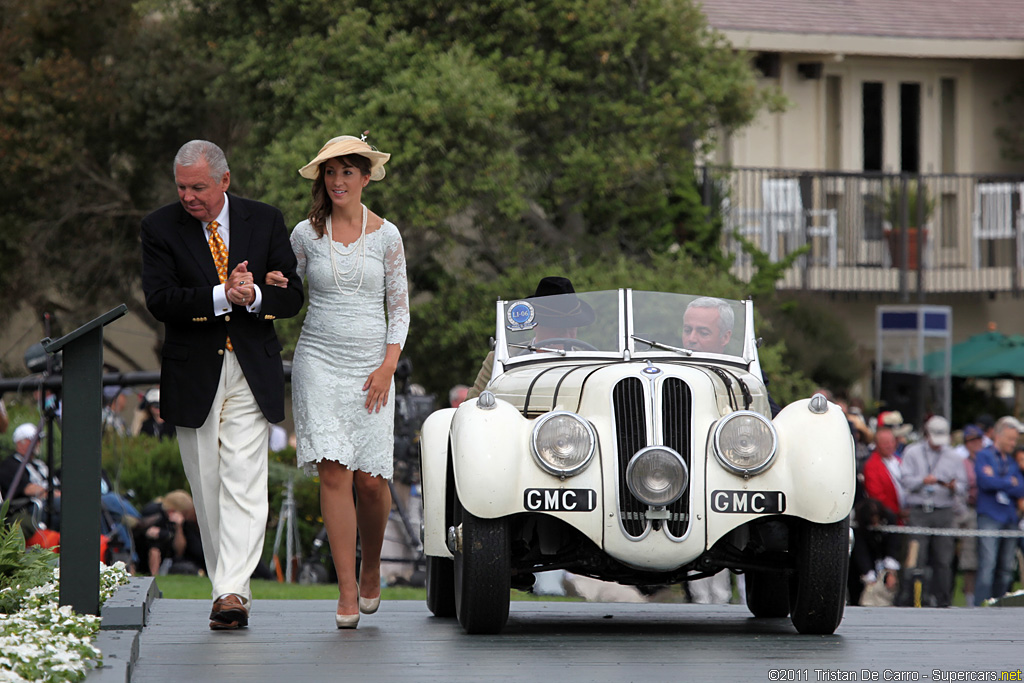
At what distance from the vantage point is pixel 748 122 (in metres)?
21.1

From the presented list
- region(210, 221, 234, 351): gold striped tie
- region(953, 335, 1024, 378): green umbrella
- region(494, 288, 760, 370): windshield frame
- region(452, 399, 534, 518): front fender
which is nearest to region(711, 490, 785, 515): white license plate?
region(452, 399, 534, 518): front fender

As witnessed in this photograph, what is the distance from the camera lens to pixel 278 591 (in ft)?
43.9

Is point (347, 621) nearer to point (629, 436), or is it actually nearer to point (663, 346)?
point (629, 436)

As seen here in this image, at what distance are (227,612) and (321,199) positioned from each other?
2.00 metres

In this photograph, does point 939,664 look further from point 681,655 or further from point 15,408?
point 15,408

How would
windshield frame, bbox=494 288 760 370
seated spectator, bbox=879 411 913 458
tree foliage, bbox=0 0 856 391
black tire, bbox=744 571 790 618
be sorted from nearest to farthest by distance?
windshield frame, bbox=494 288 760 370 → black tire, bbox=744 571 790 618 → seated spectator, bbox=879 411 913 458 → tree foliage, bbox=0 0 856 391

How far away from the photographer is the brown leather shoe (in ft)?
21.5

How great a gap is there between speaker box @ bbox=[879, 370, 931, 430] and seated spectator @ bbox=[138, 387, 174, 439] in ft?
30.2

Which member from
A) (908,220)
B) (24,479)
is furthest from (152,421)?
(908,220)

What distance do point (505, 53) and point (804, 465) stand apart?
14126 millimetres

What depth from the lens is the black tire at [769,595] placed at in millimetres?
7883

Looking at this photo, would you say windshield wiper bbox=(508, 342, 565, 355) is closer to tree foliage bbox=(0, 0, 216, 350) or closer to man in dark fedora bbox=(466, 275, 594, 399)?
man in dark fedora bbox=(466, 275, 594, 399)

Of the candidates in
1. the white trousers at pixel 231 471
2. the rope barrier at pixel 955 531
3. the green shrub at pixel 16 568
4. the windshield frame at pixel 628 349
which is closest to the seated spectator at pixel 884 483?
the rope barrier at pixel 955 531

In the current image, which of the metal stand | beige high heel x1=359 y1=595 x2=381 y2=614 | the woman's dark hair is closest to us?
the woman's dark hair
